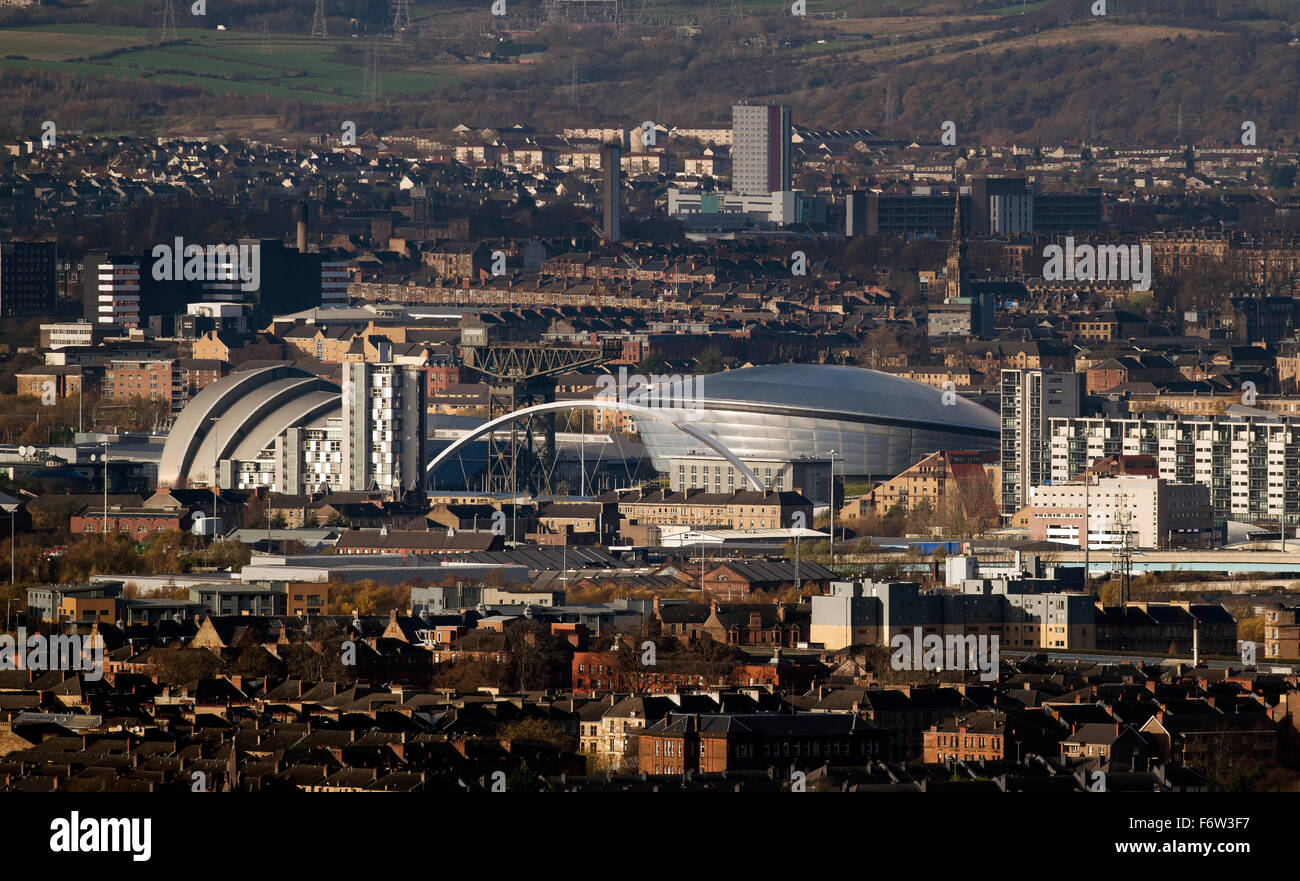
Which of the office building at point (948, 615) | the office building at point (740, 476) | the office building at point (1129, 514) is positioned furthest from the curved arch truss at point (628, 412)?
the office building at point (948, 615)

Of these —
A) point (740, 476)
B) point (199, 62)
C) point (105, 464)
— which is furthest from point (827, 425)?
point (199, 62)

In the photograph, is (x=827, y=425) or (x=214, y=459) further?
(x=827, y=425)

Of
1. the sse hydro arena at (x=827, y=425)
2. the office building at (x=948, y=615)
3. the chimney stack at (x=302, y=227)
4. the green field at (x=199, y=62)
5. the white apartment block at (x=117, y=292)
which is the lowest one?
the office building at (x=948, y=615)

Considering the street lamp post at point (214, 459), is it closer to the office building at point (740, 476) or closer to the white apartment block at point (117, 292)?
the office building at point (740, 476)

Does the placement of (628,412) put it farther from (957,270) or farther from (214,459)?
(957,270)

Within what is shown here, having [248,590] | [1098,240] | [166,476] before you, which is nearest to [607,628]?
[248,590]
